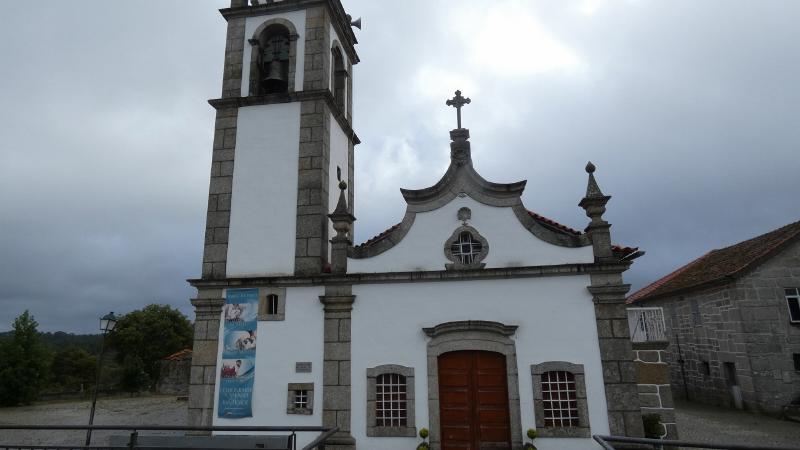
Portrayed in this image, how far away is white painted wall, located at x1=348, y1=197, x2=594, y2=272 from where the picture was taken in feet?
32.9

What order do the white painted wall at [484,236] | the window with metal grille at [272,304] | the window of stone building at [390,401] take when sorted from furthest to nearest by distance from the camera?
1. the window with metal grille at [272,304]
2. the white painted wall at [484,236]
3. the window of stone building at [390,401]

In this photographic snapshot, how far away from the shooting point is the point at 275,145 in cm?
1216

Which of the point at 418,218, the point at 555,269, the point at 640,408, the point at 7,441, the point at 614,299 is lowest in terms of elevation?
the point at 7,441

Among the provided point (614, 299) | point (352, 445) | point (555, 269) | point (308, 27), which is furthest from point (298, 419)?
point (308, 27)

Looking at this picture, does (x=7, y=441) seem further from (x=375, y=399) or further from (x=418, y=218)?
(x=418, y=218)

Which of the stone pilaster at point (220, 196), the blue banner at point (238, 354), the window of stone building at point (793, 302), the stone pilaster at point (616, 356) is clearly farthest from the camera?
the window of stone building at point (793, 302)

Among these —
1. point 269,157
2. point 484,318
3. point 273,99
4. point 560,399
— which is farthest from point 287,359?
point 273,99

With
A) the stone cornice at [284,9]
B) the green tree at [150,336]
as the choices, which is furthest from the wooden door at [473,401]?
the green tree at [150,336]

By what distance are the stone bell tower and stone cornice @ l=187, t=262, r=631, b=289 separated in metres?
0.26

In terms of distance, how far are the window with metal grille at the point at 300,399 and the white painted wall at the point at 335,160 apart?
359 cm

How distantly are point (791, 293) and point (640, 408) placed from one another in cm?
1163

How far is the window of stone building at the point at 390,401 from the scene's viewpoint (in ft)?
31.6

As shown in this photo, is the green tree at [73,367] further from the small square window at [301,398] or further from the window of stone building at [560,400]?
the window of stone building at [560,400]

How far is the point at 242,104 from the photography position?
12.5 meters
